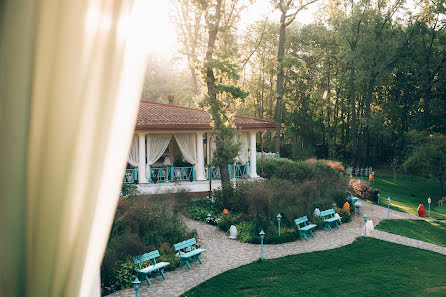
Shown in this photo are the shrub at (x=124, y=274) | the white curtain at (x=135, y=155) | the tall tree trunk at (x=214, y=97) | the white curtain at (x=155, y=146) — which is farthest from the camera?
the white curtain at (x=155, y=146)

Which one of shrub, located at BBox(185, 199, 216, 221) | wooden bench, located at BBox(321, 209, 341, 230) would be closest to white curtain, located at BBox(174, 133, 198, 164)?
shrub, located at BBox(185, 199, 216, 221)

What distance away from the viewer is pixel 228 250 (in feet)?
38.0

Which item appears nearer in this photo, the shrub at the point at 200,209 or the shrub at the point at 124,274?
the shrub at the point at 124,274

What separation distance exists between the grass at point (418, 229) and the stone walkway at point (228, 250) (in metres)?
0.48

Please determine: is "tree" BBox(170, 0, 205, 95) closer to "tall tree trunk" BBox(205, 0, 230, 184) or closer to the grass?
"tall tree trunk" BBox(205, 0, 230, 184)

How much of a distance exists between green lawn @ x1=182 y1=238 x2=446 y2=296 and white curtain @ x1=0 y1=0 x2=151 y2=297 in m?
7.61

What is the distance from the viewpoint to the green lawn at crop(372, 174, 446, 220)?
19.2m

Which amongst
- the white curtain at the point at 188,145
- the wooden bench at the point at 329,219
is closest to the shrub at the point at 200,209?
the white curtain at the point at 188,145

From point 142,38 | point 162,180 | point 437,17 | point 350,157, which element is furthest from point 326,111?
point 142,38

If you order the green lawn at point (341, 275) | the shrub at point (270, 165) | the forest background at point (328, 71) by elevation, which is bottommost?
the green lawn at point (341, 275)

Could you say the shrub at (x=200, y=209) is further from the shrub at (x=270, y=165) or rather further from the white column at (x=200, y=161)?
the shrub at (x=270, y=165)

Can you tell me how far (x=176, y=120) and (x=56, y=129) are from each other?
17841mm

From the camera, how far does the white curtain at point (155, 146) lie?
60.8ft

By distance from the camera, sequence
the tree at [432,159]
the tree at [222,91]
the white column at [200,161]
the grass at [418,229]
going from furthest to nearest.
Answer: the tree at [432,159]
the white column at [200,161]
the tree at [222,91]
the grass at [418,229]
